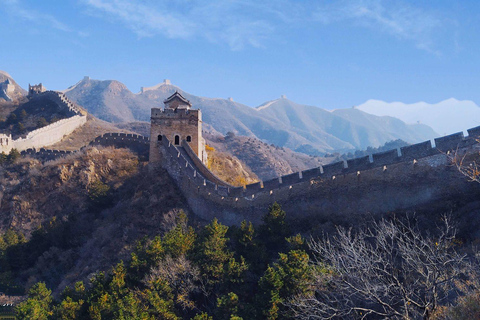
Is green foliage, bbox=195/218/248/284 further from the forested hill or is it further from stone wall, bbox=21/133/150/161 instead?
stone wall, bbox=21/133/150/161

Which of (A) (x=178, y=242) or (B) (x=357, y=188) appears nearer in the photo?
(B) (x=357, y=188)

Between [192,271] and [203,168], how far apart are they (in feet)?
29.4

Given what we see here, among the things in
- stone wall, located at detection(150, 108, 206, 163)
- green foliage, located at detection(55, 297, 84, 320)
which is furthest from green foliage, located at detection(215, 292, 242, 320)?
stone wall, located at detection(150, 108, 206, 163)

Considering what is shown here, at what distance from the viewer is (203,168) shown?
76.2ft

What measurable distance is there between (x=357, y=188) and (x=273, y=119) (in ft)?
416

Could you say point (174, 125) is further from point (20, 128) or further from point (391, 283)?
point (20, 128)

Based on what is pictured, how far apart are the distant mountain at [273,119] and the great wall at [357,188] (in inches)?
3352

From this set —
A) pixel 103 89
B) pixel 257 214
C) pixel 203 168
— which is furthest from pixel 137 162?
pixel 103 89

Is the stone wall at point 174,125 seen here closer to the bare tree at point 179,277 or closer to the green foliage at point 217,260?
the green foliage at point 217,260

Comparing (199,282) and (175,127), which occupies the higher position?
(175,127)

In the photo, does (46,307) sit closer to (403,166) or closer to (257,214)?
(257,214)

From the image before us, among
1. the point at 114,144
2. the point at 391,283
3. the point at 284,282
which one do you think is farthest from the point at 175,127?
the point at 391,283

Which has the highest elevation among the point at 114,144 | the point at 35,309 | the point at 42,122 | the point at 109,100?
the point at 109,100

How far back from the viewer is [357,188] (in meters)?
15.6
